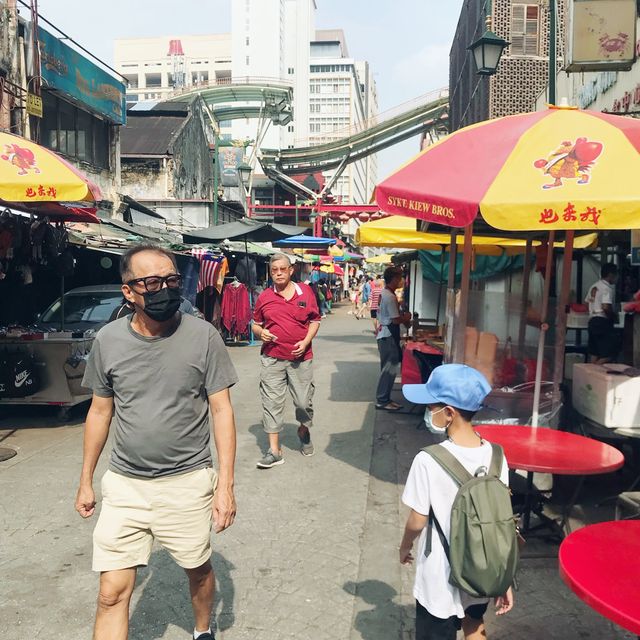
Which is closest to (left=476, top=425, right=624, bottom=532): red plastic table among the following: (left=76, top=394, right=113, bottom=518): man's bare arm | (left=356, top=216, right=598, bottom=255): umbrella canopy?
(left=76, top=394, right=113, bottom=518): man's bare arm

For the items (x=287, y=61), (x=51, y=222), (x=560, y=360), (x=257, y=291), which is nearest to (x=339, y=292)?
(x=257, y=291)

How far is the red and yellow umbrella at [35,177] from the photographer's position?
6.16m

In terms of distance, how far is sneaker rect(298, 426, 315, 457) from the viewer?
6922 mm

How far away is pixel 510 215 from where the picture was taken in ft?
13.5

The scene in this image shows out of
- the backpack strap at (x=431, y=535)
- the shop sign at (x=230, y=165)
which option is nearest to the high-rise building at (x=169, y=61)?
the shop sign at (x=230, y=165)

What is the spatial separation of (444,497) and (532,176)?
2.53 metres

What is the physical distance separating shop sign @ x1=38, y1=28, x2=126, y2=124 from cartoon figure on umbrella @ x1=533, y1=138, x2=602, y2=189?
1281 cm

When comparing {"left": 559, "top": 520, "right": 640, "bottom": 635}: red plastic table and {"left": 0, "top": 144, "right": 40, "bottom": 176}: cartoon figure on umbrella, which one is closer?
{"left": 559, "top": 520, "right": 640, "bottom": 635}: red plastic table

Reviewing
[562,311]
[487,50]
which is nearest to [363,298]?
[487,50]

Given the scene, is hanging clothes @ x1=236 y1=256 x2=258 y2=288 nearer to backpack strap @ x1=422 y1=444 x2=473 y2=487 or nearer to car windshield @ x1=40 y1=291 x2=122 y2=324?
car windshield @ x1=40 y1=291 x2=122 y2=324

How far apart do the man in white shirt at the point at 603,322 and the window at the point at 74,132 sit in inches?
485

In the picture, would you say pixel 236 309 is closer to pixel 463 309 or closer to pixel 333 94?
pixel 463 309

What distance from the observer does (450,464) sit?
2559 millimetres

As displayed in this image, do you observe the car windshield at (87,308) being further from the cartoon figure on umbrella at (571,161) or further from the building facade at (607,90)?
the building facade at (607,90)
